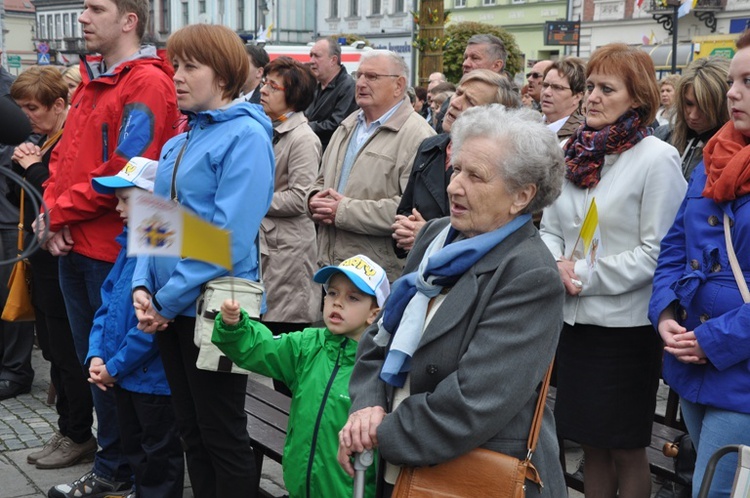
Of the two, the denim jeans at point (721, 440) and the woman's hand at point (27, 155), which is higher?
the woman's hand at point (27, 155)

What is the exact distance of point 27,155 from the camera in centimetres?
571

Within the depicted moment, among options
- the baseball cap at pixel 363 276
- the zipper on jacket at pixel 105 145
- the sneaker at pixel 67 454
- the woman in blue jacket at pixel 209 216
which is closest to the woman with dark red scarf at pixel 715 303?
the baseball cap at pixel 363 276

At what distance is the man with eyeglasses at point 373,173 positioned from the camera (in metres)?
4.96

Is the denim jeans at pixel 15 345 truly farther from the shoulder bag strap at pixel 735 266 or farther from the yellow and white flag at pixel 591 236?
the shoulder bag strap at pixel 735 266

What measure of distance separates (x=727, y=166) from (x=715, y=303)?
1.52 feet

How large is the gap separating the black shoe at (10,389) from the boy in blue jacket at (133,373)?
258 centimetres

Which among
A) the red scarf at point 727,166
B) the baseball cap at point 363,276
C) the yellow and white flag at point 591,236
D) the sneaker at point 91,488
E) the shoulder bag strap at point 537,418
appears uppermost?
the red scarf at point 727,166

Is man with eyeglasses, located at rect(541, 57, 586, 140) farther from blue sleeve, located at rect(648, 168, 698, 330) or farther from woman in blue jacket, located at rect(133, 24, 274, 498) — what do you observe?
woman in blue jacket, located at rect(133, 24, 274, 498)

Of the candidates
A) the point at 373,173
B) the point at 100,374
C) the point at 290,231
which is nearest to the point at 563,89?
the point at 373,173

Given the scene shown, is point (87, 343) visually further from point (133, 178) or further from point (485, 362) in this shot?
point (485, 362)

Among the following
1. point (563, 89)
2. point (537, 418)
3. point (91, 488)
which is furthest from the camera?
point (563, 89)

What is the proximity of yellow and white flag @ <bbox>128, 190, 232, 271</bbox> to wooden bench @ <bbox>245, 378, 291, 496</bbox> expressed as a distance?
150 centimetres

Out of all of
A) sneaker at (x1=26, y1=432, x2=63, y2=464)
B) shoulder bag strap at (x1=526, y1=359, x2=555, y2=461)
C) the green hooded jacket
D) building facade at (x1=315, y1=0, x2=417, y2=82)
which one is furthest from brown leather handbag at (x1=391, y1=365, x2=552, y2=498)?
building facade at (x1=315, y1=0, x2=417, y2=82)

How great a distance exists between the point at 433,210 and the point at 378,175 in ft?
2.03
